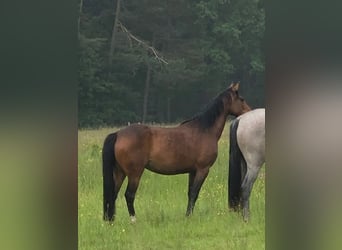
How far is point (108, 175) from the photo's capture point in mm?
2826

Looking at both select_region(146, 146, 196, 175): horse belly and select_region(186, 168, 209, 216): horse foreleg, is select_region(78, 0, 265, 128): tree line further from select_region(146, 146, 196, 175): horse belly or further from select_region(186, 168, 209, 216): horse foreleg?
select_region(186, 168, 209, 216): horse foreleg

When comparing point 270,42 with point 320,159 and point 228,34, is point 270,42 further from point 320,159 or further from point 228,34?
point 320,159

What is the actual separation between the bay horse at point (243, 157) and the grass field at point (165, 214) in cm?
3

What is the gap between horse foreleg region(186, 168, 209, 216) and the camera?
2.87 meters

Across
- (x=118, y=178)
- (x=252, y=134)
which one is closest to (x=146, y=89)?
(x=118, y=178)

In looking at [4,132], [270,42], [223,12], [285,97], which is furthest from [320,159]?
[4,132]

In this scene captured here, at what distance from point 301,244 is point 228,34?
1120mm

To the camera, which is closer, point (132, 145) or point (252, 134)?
point (132, 145)

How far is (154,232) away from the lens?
9.36 feet

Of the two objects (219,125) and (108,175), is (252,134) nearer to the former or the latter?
(219,125)

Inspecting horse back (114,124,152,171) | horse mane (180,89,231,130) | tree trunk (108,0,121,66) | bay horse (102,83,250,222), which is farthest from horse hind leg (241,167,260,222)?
tree trunk (108,0,121,66)

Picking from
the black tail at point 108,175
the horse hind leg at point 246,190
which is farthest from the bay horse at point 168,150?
the horse hind leg at point 246,190

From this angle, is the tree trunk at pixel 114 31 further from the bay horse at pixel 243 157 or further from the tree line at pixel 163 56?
the bay horse at pixel 243 157

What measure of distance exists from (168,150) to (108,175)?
0.32 metres
